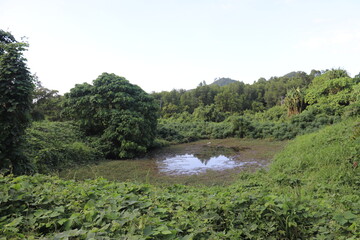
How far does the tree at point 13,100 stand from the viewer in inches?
215

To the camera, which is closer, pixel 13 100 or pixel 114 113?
pixel 13 100

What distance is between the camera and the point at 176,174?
780 centimetres

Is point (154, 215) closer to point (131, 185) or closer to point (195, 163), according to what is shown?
point (131, 185)

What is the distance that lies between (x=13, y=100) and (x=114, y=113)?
18.7 feet

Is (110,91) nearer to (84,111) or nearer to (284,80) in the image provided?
(84,111)

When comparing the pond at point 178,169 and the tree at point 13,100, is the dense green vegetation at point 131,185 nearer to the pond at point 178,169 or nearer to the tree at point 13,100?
the tree at point 13,100

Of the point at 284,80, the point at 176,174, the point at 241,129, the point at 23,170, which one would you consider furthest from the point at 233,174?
the point at 284,80

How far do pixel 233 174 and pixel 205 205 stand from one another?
4.94m

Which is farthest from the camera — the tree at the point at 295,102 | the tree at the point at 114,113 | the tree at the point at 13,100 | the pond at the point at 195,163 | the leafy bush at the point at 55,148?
the tree at the point at 295,102

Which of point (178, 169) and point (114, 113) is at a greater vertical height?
point (114, 113)

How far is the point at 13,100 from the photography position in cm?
552

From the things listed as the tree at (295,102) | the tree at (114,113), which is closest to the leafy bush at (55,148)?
the tree at (114,113)

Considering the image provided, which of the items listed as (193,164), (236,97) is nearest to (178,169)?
(193,164)

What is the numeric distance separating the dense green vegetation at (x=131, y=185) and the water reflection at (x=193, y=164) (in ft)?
5.91
